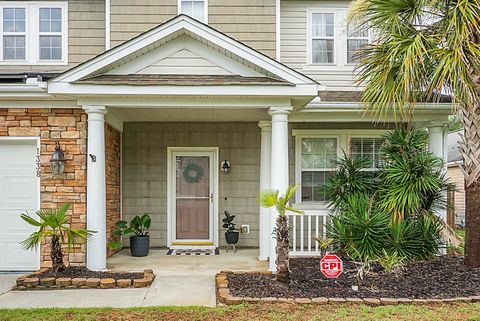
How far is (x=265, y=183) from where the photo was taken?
8.84 metres

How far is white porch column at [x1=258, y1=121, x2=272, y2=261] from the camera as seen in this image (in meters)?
8.59

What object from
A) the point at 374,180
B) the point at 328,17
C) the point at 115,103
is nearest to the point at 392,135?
the point at 374,180

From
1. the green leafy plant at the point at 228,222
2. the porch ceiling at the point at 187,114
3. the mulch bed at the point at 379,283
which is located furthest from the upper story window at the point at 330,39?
the mulch bed at the point at 379,283

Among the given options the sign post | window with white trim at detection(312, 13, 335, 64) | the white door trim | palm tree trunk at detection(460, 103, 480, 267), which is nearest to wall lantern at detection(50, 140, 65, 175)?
the white door trim

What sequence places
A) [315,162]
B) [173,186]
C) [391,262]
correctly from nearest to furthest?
1. [391,262]
2. [315,162]
3. [173,186]

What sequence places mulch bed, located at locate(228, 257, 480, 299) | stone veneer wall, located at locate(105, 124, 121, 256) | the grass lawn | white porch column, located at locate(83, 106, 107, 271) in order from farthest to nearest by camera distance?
1. stone veneer wall, located at locate(105, 124, 121, 256)
2. white porch column, located at locate(83, 106, 107, 271)
3. mulch bed, located at locate(228, 257, 480, 299)
4. the grass lawn

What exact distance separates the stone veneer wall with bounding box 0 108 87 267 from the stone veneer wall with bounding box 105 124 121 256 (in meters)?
0.89

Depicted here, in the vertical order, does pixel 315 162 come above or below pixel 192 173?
above

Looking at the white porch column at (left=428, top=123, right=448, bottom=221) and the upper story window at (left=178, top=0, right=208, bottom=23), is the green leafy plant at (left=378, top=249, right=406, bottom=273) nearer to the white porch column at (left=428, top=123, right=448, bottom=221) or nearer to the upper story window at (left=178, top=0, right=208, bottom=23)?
the white porch column at (left=428, top=123, right=448, bottom=221)

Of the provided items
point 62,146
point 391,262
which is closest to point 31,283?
point 62,146

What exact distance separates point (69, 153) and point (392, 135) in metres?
5.94

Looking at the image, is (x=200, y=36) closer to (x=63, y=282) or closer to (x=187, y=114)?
(x=187, y=114)

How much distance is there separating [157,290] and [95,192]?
2004mm

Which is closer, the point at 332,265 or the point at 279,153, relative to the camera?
the point at 332,265
